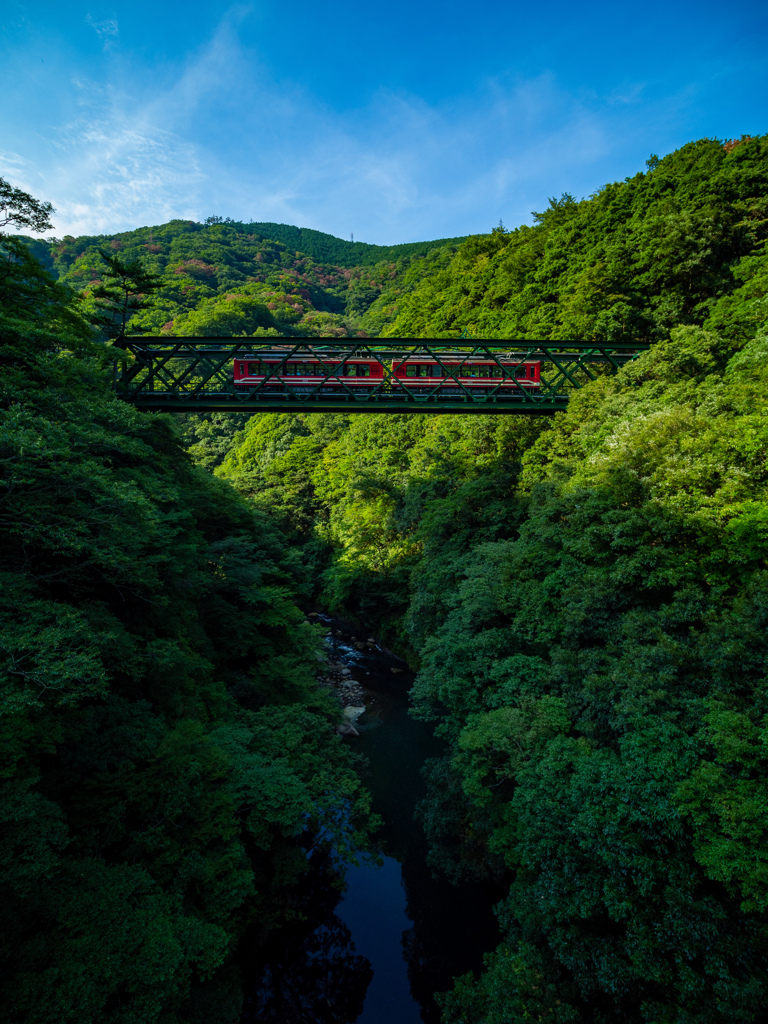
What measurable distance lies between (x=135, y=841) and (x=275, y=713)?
5424 millimetres

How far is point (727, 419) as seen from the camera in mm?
10602

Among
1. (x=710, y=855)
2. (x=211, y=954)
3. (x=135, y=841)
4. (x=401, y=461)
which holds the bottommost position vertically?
(x=211, y=954)

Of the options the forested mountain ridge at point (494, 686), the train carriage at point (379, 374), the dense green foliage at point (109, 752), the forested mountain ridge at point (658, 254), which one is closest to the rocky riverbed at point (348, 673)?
the forested mountain ridge at point (494, 686)

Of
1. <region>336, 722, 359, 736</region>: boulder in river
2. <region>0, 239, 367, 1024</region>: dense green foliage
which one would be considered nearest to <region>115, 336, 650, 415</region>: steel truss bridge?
<region>0, 239, 367, 1024</region>: dense green foliage

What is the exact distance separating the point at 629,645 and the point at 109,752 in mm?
10480

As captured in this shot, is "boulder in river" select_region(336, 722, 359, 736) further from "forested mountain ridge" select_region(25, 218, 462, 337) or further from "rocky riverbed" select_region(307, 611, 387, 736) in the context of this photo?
"forested mountain ridge" select_region(25, 218, 462, 337)

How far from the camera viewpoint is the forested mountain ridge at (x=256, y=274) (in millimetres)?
53375

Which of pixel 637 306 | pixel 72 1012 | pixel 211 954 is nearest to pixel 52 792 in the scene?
pixel 72 1012

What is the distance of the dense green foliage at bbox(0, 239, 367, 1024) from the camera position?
19.6 feet

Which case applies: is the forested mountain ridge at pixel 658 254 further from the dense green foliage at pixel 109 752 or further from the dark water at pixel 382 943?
the dark water at pixel 382 943

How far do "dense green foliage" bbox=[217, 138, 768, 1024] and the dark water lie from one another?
4.46 ft

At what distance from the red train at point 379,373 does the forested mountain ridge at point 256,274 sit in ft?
102

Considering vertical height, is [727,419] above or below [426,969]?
above

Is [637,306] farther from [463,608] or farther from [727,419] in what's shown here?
[463,608]
